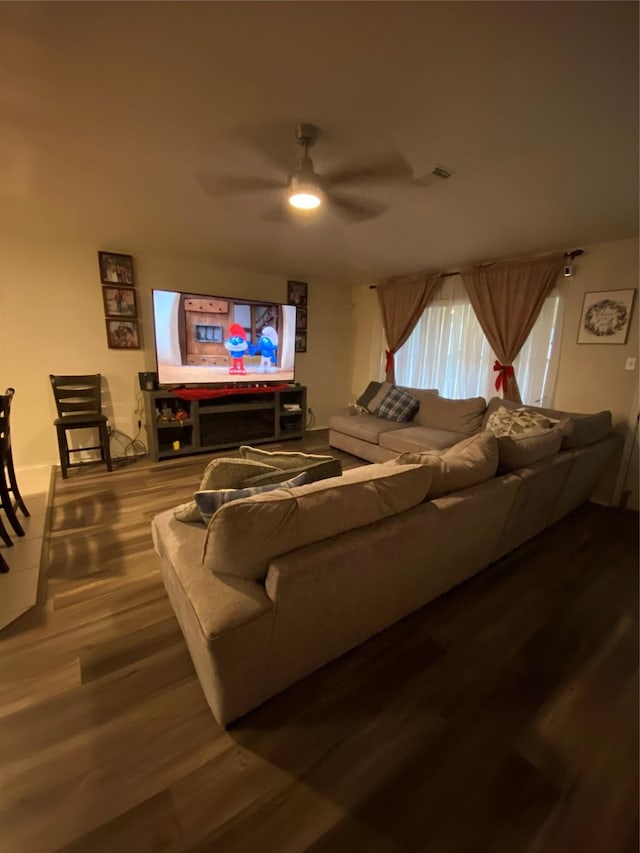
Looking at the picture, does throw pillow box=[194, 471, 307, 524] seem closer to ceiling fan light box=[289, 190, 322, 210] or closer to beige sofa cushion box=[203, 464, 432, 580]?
beige sofa cushion box=[203, 464, 432, 580]

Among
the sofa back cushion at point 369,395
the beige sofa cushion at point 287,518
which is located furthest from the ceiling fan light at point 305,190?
the sofa back cushion at point 369,395

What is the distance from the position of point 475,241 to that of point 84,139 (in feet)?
9.50

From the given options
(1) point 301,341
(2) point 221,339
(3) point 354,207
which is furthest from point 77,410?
(3) point 354,207

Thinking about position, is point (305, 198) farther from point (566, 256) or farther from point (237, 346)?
point (566, 256)

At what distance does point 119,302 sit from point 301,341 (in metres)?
2.24

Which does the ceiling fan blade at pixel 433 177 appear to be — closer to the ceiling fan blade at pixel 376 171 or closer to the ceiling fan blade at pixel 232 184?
the ceiling fan blade at pixel 376 171

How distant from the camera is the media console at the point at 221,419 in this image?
3.81m

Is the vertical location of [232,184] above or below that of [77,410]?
above

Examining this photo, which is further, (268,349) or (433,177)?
(268,349)

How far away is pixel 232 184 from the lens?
2.22 metres

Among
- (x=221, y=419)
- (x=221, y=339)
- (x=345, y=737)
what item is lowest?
(x=345, y=737)

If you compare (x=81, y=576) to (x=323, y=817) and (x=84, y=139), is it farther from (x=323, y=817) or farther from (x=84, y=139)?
(x=84, y=139)

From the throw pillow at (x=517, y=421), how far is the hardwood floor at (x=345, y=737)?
1367 mm

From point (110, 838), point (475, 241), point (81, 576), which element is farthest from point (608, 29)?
point (81, 576)
